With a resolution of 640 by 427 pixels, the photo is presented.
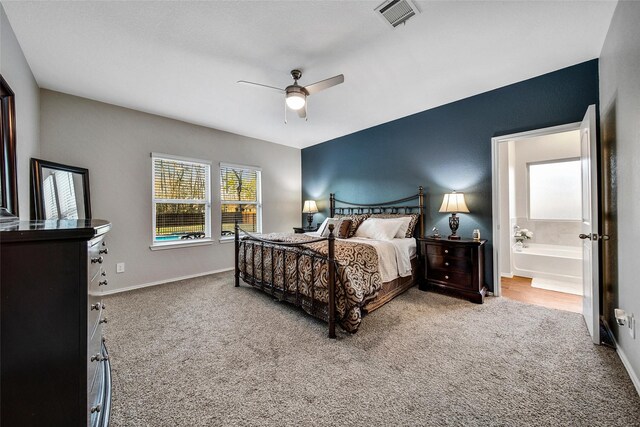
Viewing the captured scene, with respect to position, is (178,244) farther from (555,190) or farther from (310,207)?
(555,190)

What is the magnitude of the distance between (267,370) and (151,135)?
150 inches

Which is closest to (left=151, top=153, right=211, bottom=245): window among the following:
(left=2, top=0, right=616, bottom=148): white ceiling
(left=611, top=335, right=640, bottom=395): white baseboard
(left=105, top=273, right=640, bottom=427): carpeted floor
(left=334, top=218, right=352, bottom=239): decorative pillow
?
(left=2, top=0, right=616, bottom=148): white ceiling

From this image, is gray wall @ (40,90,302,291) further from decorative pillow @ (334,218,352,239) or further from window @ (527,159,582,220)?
window @ (527,159,582,220)

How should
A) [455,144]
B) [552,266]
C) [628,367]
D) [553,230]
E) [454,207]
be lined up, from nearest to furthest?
[628,367], [454,207], [455,144], [552,266], [553,230]

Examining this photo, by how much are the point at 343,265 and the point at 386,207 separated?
7.91ft

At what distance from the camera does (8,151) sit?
81.6 inches

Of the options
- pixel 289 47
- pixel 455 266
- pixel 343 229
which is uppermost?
pixel 289 47

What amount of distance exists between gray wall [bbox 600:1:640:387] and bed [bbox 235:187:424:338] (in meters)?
1.77

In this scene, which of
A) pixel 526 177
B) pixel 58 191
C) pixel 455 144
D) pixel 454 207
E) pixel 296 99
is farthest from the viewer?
pixel 526 177

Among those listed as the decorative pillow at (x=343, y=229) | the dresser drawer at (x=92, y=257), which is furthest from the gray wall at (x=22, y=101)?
the decorative pillow at (x=343, y=229)

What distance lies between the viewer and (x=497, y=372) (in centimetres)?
179

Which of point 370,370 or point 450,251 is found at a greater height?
point 450,251

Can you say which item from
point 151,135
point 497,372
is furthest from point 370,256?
point 151,135

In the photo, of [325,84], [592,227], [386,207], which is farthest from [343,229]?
[592,227]
